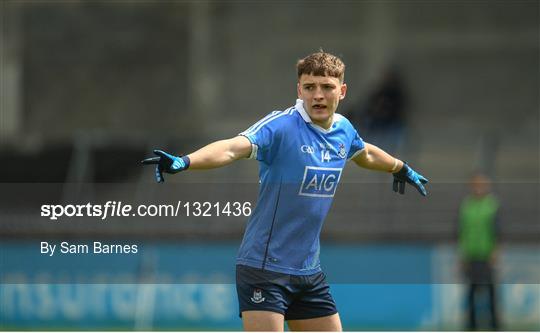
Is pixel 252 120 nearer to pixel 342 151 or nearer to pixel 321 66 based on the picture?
pixel 342 151

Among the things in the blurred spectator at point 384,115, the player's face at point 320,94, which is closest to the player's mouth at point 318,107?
the player's face at point 320,94

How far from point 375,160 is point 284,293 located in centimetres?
107

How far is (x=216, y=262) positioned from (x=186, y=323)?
0.75m

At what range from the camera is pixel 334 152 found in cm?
628

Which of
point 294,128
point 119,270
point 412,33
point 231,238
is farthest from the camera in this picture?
point 412,33

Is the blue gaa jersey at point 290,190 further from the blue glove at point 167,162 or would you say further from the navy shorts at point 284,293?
the blue glove at point 167,162

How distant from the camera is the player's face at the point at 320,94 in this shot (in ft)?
19.9

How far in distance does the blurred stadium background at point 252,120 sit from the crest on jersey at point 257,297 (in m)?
6.68

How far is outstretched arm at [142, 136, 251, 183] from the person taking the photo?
5660 millimetres

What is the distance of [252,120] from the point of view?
20328 mm

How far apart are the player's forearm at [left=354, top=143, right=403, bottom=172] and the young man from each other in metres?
0.40

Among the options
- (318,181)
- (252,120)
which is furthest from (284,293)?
(252,120)

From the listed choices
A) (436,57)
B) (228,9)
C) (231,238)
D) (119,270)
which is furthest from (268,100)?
(119,270)

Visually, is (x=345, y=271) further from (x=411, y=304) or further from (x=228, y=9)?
(x=228, y=9)
